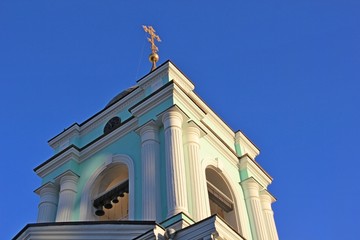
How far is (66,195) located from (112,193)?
48.2 inches

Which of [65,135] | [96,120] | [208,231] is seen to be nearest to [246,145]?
[96,120]

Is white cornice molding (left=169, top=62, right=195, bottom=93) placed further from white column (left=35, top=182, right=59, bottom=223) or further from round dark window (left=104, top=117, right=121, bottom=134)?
white column (left=35, top=182, right=59, bottom=223)

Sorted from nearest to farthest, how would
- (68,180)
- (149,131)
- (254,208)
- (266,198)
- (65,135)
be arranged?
(149,131) → (254,208) → (68,180) → (266,198) → (65,135)

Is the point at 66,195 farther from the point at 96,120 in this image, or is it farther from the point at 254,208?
the point at 254,208

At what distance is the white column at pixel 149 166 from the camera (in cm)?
1369

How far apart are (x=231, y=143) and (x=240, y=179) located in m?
1.27

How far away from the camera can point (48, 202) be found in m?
16.5

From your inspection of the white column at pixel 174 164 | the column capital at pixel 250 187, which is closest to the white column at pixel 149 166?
the white column at pixel 174 164

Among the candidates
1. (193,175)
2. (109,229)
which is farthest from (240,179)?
(109,229)

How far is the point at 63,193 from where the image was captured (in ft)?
53.3

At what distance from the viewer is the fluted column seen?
15.7 m

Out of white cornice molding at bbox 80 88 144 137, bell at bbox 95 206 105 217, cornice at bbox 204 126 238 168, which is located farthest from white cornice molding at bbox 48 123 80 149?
cornice at bbox 204 126 238 168

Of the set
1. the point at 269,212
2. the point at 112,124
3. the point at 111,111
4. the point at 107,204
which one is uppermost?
the point at 111,111

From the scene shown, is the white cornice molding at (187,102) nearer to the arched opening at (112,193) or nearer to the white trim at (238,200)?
the white trim at (238,200)
